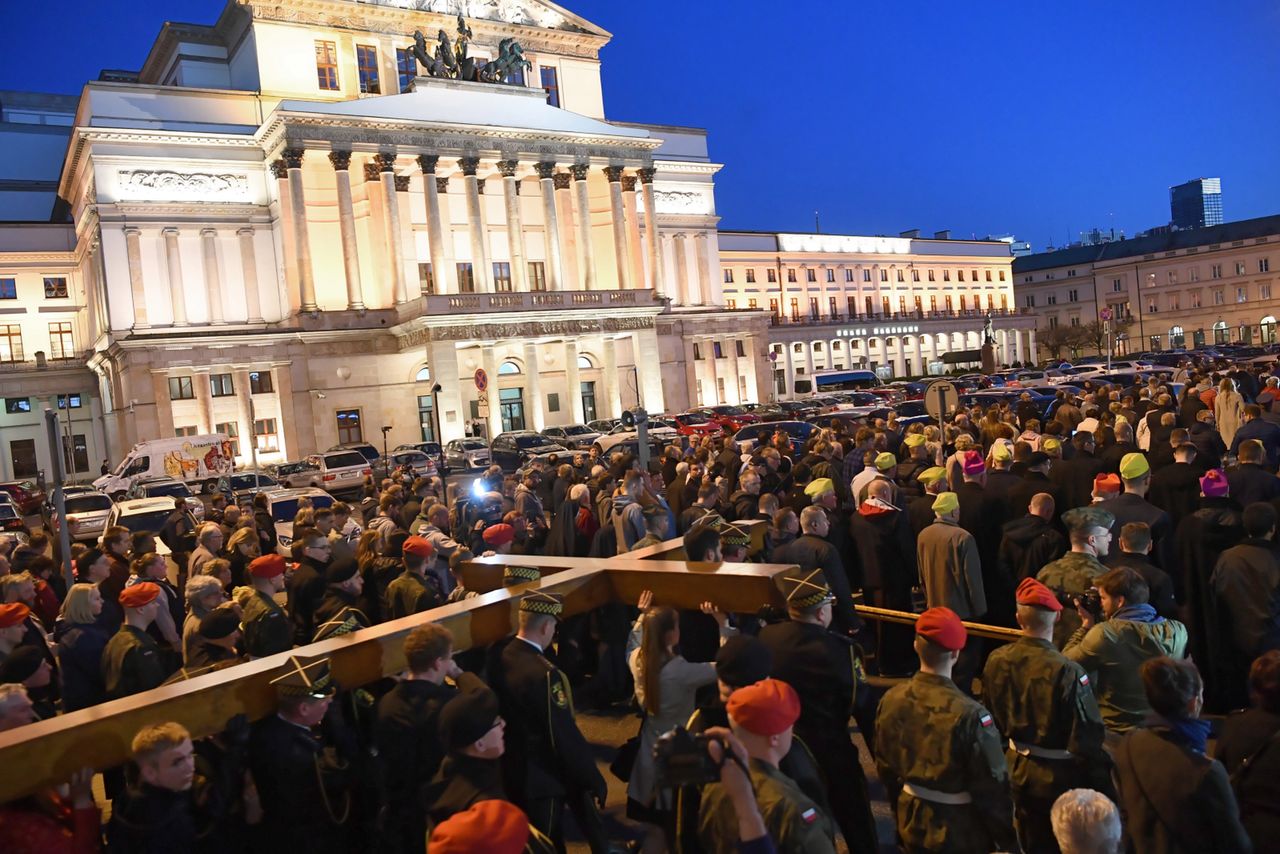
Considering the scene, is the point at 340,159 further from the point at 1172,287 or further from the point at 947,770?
the point at 1172,287

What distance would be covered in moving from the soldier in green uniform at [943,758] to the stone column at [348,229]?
46226 mm

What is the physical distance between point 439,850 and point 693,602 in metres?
2.31

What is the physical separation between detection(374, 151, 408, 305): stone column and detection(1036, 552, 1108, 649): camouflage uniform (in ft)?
145

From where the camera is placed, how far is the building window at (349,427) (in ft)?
159

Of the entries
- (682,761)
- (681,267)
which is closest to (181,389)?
(681,267)

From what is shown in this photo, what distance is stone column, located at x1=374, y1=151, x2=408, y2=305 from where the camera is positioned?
47469 mm

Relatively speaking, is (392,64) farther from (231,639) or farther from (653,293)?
(231,639)

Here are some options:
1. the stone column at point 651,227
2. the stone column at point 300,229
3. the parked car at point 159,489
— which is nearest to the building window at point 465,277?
the stone column at point 300,229

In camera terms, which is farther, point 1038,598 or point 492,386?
point 492,386

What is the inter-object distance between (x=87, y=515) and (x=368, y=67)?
34.0 m

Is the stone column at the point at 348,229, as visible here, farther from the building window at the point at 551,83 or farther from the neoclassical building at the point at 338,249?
the building window at the point at 551,83

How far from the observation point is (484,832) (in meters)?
2.95

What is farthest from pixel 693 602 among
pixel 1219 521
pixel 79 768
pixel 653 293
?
pixel 653 293

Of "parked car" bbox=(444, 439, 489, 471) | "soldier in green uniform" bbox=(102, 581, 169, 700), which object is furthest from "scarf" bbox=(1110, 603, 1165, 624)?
"parked car" bbox=(444, 439, 489, 471)
